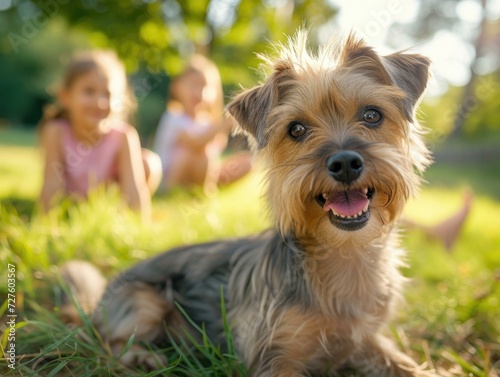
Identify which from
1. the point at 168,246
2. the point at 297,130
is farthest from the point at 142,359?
the point at 168,246

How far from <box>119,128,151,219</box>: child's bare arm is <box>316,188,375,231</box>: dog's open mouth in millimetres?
4146

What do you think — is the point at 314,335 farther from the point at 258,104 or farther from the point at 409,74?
the point at 409,74

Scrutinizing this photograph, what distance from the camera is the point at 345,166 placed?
2623mm

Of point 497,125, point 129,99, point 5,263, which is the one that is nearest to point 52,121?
point 129,99

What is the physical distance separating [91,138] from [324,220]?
4.91m

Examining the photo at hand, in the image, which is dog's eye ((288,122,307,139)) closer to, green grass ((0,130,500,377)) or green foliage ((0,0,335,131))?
green grass ((0,130,500,377))

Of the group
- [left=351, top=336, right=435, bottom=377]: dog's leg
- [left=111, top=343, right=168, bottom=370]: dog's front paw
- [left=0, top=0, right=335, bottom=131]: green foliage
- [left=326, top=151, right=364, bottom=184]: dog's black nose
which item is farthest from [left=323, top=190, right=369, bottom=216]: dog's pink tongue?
[left=0, top=0, right=335, bottom=131]: green foliage

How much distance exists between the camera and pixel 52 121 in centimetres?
703

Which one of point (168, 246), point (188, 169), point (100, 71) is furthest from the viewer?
point (188, 169)

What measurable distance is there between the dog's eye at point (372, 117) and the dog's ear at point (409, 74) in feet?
0.54

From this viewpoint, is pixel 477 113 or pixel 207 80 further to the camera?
pixel 477 113

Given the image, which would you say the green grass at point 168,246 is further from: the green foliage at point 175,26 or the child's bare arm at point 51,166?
the green foliage at point 175,26

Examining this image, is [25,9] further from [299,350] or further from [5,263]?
[299,350]

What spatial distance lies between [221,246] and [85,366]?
125cm
